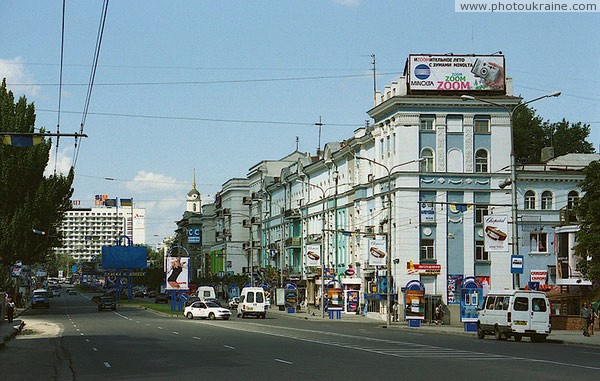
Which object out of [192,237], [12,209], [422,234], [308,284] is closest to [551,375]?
[422,234]

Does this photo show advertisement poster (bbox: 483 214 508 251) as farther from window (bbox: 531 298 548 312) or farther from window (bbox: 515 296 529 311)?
window (bbox: 531 298 548 312)

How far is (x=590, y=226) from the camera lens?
176 feet

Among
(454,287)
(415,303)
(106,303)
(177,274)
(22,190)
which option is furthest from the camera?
(106,303)

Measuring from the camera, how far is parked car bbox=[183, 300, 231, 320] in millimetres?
70625

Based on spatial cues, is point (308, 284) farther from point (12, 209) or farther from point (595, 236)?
point (595, 236)

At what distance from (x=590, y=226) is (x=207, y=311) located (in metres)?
29.6

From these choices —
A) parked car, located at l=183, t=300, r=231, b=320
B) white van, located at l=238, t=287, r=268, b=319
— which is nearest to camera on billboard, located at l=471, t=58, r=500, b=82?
white van, located at l=238, t=287, r=268, b=319

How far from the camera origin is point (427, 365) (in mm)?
25328

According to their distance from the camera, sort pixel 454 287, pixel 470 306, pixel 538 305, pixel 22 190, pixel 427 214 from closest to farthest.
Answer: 1. pixel 538 305
2. pixel 470 306
3. pixel 427 214
4. pixel 454 287
5. pixel 22 190

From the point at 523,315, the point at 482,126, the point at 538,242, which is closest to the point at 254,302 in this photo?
the point at 482,126

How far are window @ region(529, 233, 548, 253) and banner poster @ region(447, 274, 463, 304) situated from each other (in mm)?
6651

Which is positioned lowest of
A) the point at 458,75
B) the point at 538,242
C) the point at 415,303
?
Result: the point at 415,303

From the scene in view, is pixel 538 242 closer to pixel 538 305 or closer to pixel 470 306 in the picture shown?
pixel 470 306

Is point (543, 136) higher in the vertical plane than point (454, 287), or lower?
higher
